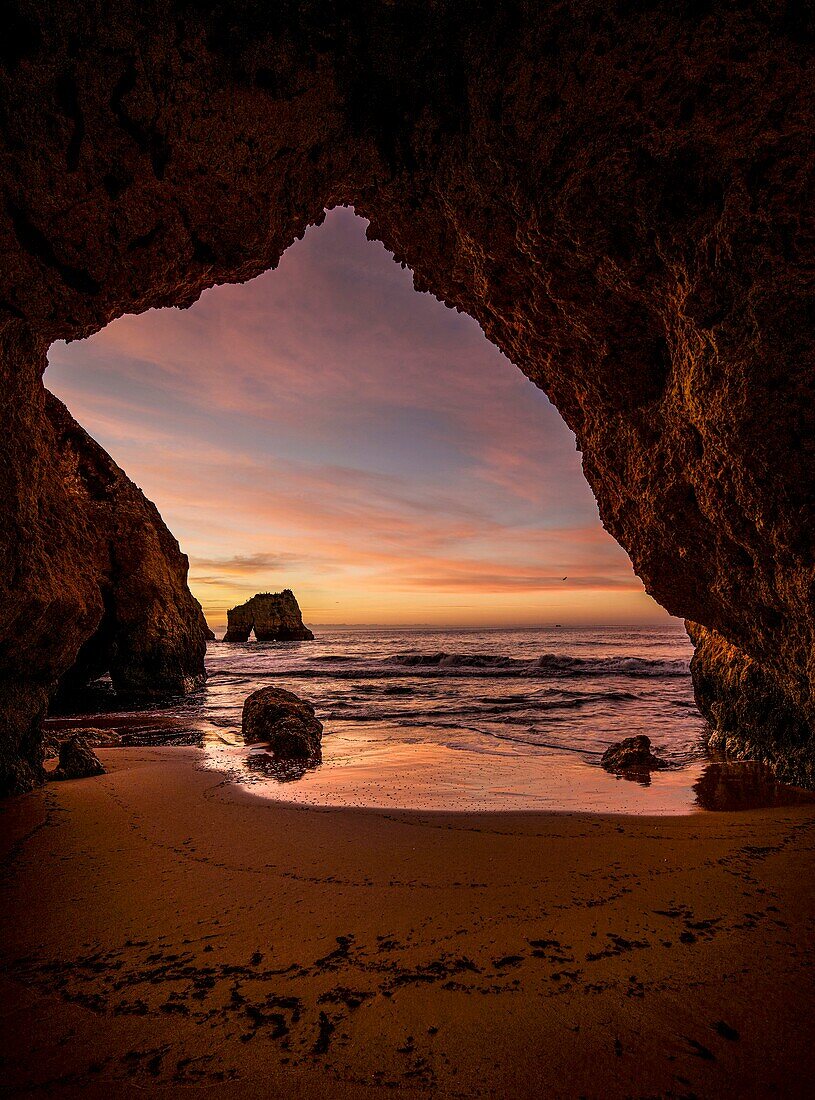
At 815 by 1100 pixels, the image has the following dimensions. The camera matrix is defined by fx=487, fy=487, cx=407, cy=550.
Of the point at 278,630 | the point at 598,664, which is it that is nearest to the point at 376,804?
the point at 598,664

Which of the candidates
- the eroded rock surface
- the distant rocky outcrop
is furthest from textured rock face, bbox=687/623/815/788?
the distant rocky outcrop

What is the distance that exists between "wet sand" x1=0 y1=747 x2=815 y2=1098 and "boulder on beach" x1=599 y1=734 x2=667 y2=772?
9.03ft

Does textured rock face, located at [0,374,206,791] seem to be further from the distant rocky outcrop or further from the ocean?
the distant rocky outcrop

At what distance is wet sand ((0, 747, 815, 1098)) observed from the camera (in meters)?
1.53

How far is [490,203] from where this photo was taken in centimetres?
395

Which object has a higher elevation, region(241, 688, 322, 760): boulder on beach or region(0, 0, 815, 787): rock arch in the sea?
region(0, 0, 815, 787): rock arch in the sea

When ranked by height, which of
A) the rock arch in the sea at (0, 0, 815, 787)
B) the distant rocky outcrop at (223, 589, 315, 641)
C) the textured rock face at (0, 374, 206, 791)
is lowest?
the distant rocky outcrop at (223, 589, 315, 641)

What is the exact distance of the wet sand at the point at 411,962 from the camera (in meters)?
1.53

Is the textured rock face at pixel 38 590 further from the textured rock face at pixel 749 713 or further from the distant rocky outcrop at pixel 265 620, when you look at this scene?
the distant rocky outcrop at pixel 265 620

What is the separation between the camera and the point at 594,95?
313 centimetres

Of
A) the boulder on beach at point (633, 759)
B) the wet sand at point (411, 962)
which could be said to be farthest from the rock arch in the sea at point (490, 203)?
the wet sand at point (411, 962)

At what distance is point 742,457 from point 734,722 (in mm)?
4401

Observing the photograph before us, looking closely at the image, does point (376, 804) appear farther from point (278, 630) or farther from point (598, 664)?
point (278, 630)

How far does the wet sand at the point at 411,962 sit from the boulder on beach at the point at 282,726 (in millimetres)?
3364
